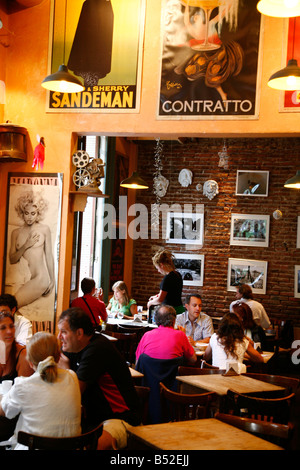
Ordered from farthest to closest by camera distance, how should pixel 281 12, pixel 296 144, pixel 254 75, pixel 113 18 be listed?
pixel 296 144
pixel 113 18
pixel 254 75
pixel 281 12

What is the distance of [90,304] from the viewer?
6816 millimetres

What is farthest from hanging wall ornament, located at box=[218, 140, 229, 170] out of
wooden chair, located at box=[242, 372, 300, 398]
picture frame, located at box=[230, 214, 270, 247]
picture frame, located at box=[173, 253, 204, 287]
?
wooden chair, located at box=[242, 372, 300, 398]

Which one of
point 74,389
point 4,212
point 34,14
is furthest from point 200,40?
point 74,389

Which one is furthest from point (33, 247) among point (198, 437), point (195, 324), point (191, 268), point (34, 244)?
point (191, 268)

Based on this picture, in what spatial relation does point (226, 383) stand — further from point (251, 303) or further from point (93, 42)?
point (251, 303)

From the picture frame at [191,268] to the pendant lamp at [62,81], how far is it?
18.2 ft

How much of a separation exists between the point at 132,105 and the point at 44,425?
3642mm

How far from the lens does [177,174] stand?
1030 cm

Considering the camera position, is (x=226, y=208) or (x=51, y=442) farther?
(x=226, y=208)

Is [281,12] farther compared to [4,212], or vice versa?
[4,212]

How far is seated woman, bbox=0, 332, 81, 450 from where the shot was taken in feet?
9.73

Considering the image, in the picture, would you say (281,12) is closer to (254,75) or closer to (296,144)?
(254,75)

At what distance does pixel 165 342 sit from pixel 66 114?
2613 mm

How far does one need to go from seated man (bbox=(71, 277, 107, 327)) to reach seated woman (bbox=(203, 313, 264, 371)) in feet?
5.80
